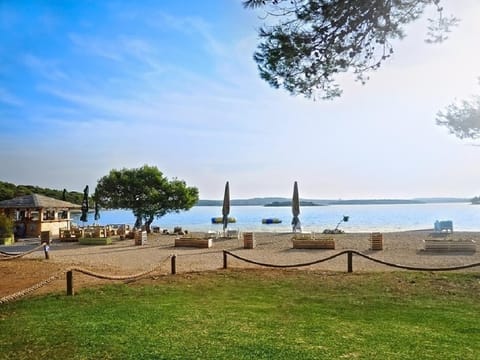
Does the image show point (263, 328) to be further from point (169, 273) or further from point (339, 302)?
point (169, 273)

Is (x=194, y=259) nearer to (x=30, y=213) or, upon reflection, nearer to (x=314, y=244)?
(x=314, y=244)

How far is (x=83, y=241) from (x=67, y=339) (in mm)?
17821

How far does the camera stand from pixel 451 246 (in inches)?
673

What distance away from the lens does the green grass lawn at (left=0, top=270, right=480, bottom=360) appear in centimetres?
531

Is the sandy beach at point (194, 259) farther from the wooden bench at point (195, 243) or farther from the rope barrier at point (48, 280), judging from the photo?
the rope barrier at point (48, 280)

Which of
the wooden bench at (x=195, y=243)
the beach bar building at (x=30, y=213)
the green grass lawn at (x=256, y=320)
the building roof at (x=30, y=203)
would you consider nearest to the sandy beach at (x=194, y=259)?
the wooden bench at (x=195, y=243)

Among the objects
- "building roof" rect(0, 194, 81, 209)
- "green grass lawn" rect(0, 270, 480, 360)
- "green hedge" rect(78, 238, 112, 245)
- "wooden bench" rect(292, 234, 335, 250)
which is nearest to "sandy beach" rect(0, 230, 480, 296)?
"wooden bench" rect(292, 234, 335, 250)

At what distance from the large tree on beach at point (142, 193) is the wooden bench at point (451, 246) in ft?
60.7

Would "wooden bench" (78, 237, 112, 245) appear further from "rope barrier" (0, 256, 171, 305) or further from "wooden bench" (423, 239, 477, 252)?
"wooden bench" (423, 239, 477, 252)

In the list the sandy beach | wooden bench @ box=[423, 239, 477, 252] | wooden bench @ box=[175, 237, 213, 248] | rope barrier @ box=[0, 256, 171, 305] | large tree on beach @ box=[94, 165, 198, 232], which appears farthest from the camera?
large tree on beach @ box=[94, 165, 198, 232]

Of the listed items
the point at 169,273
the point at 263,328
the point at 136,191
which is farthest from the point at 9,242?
the point at 263,328

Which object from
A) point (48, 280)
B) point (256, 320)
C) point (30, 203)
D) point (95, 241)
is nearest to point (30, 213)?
point (30, 203)

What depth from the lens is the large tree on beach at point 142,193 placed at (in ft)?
102

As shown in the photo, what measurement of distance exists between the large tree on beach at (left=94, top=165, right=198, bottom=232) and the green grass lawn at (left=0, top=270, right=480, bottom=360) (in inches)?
836
